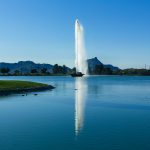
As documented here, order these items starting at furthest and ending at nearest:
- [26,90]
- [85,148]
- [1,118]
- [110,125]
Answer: [26,90] < [1,118] < [110,125] < [85,148]

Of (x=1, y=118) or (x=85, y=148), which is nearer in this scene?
(x=85, y=148)

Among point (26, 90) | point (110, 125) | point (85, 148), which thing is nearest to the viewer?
point (85, 148)

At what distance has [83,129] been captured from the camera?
2809cm

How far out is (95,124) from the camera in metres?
30.8

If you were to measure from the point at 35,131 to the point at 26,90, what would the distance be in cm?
5142

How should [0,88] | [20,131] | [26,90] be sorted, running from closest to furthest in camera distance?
[20,131], [0,88], [26,90]

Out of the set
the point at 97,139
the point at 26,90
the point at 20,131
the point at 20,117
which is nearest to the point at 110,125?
the point at 97,139

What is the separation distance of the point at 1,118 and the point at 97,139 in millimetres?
13871

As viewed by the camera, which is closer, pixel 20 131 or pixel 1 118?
pixel 20 131

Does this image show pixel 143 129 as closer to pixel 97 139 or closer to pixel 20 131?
pixel 97 139

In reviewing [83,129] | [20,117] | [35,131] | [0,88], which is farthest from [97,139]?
[0,88]

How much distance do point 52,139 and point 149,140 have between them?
23.0ft

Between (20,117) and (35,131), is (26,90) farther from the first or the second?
(35,131)

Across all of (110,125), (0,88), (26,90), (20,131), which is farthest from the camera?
(26,90)
